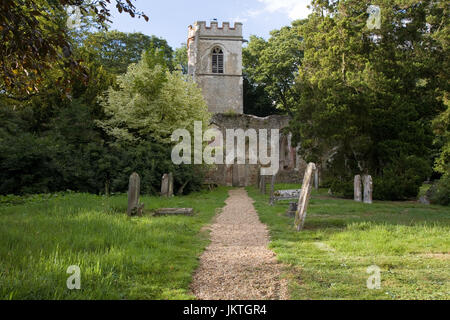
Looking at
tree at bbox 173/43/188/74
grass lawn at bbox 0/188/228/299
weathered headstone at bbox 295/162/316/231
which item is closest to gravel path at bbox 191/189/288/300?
grass lawn at bbox 0/188/228/299

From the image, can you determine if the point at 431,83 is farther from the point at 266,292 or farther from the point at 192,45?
the point at 192,45

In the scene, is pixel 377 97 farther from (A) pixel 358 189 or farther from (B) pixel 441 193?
(B) pixel 441 193

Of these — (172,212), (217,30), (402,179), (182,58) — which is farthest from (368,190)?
(182,58)

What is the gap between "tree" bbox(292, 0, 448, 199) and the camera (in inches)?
577

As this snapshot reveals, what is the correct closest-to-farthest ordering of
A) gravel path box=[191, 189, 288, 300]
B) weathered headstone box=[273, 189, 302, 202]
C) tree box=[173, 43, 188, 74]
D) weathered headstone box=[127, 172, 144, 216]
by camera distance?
gravel path box=[191, 189, 288, 300]
weathered headstone box=[127, 172, 144, 216]
weathered headstone box=[273, 189, 302, 202]
tree box=[173, 43, 188, 74]

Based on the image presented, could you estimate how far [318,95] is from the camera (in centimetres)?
1619

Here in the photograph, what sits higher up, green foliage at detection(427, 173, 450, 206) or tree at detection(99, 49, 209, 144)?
tree at detection(99, 49, 209, 144)

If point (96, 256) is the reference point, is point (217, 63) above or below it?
above

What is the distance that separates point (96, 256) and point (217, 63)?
3042 centimetres

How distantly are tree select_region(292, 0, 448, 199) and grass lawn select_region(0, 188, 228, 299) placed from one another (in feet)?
34.7

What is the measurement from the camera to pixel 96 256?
4004 mm

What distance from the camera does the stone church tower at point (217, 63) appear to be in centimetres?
3195

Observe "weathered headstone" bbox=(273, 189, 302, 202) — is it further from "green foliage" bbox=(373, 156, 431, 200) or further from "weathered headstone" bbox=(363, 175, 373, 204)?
"green foliage" bbox=(373, 156, 431, 200)

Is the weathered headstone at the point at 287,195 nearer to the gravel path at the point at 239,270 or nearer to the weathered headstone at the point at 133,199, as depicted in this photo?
the gravel path at the point at 239,270
